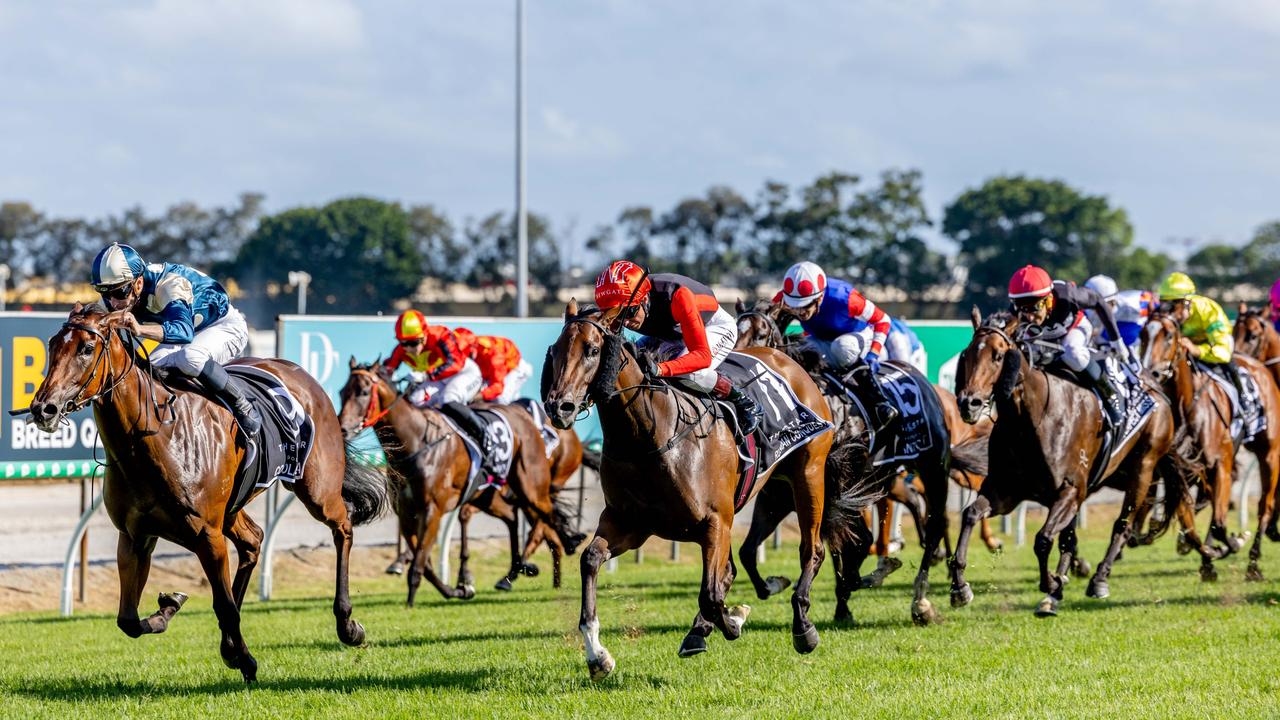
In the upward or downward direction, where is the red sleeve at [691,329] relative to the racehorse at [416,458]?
upward

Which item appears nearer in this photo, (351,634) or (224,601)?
(224,601)

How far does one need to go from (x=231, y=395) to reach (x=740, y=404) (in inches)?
93.9

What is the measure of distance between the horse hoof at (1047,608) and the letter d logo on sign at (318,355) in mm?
5824

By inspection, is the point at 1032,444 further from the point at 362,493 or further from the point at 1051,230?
the point at 1051,230

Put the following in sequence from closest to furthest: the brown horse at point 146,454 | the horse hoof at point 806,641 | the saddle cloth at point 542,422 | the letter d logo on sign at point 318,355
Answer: the brown horse at point 146,454
the horse hoof at point 806,641
the letter d logo on sign at point 318,355
the saddle cloth at point 542,422

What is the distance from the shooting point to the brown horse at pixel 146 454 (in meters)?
5.43

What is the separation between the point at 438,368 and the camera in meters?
10.6

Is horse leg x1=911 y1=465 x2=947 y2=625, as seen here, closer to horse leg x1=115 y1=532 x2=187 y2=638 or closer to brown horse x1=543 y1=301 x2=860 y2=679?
brown horse x1=543 y1=301 x2=860 y2=679

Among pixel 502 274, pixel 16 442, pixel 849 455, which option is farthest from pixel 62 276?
pixel 849 455

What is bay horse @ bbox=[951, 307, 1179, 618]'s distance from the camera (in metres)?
7.59

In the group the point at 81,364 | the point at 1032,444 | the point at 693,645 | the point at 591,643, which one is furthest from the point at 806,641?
the point at 81,364

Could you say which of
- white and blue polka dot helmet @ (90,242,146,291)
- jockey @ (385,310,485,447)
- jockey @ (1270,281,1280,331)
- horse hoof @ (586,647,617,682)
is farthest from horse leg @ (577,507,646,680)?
jockey @ (1270,281,1280,331)

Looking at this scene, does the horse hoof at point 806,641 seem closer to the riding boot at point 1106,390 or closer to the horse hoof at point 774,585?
the horse hoof at point 774,585

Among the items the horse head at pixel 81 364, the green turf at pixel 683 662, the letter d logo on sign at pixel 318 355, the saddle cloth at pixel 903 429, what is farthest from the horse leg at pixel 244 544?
the letter d logo on sign at pixel 318 355
